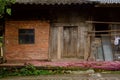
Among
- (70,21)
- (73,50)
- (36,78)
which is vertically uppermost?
(70,21)

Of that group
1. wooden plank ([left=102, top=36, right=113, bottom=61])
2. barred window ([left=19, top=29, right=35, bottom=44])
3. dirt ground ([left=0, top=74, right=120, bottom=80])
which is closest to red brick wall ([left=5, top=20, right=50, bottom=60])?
barred window ([left=19, top=29, right=35, bottom=44])

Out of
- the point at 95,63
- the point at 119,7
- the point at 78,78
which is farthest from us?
the point at 119,7

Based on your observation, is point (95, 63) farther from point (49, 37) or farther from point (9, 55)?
point (9, 55)

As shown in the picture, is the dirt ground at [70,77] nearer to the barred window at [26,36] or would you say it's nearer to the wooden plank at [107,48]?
the wooden plank at [107,48]

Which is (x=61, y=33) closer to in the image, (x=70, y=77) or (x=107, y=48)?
(x=107, y=48)

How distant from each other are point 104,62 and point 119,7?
3.37m

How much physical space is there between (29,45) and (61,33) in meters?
1.99

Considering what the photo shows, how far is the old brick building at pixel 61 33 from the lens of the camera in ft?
59.7

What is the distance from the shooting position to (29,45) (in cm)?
1827

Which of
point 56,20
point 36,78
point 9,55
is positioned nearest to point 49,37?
point 56,20

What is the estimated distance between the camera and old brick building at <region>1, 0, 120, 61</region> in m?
18.2

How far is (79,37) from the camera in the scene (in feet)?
60.4

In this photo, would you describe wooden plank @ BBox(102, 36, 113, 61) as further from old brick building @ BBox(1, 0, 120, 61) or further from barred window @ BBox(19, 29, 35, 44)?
barred window @ BBox(19, 29, 35, 44)

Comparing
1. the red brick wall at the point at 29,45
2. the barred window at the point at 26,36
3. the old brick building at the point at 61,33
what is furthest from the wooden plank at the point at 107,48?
the barred window at the point at 26,36
